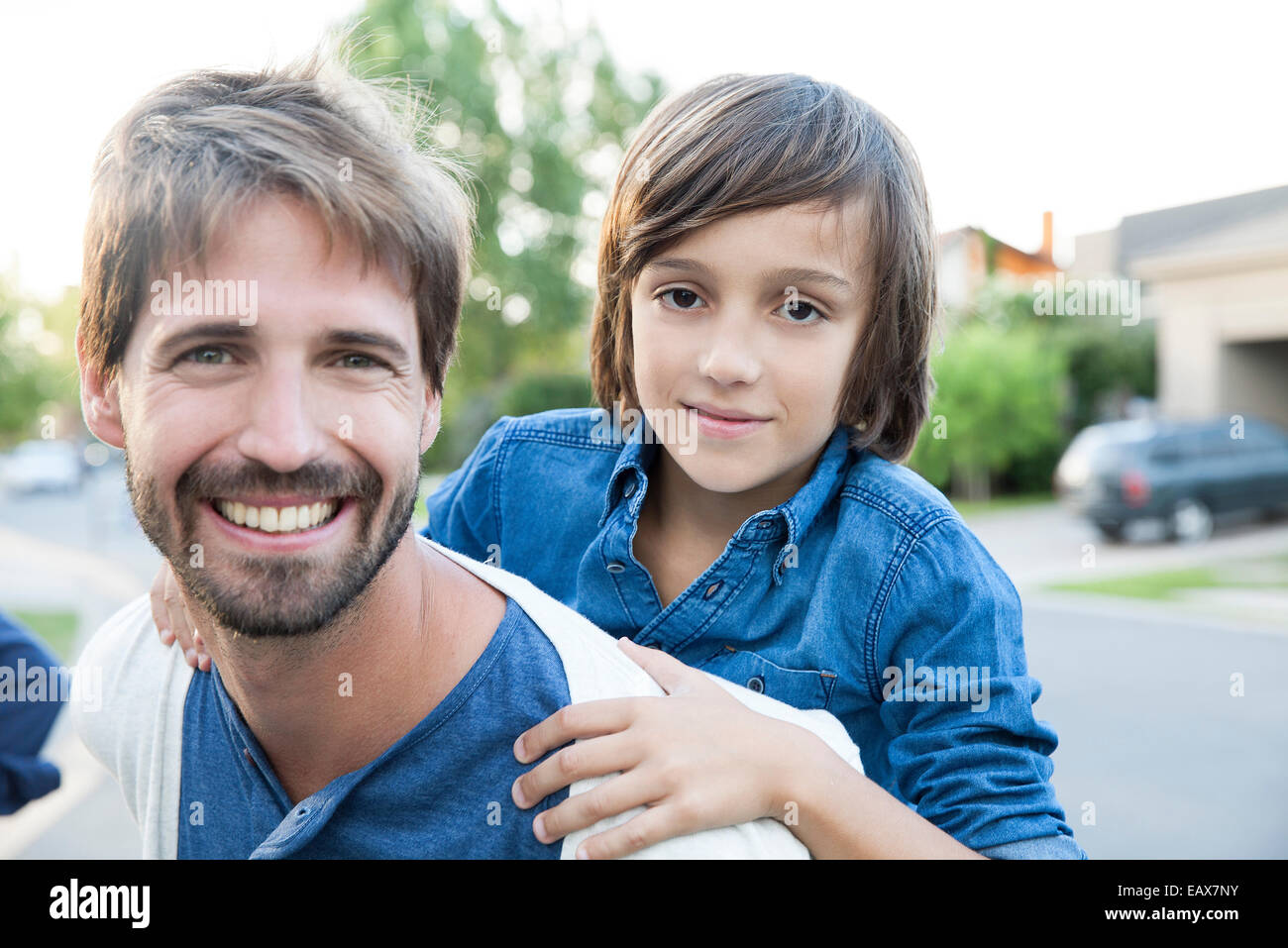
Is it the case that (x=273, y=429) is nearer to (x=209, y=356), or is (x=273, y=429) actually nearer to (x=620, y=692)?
(x=209, y=356)

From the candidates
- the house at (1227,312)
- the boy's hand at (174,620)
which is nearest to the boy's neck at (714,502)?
the boy's hand at (174,620)

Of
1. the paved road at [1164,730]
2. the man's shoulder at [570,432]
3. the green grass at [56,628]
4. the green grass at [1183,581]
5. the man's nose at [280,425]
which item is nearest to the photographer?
the man's nose at [280,425]

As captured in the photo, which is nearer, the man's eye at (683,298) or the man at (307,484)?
the man at (307,484)

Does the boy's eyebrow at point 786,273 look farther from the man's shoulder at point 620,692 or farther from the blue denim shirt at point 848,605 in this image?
the man's shoulder at point 620,692

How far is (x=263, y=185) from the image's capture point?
1.59 metres

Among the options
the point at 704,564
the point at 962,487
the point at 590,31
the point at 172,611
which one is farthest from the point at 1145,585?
the point at 590,31

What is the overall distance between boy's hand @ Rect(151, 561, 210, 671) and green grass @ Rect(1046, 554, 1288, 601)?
37.3 ft

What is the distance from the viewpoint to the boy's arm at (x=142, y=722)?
1.84m

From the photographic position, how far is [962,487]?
20.9 m

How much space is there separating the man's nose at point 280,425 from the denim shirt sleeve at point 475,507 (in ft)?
3.28

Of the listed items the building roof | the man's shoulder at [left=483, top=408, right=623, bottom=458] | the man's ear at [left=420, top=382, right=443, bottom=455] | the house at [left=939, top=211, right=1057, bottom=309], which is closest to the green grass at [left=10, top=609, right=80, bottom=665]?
the man's shoulder at [left=483, top=408, right=623, bottom=458]

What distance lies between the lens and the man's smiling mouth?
1.56 metres

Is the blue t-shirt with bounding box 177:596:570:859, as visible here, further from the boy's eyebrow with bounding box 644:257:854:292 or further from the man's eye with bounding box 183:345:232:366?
the boy's eyebrow with bounding box 644:257:854:292
